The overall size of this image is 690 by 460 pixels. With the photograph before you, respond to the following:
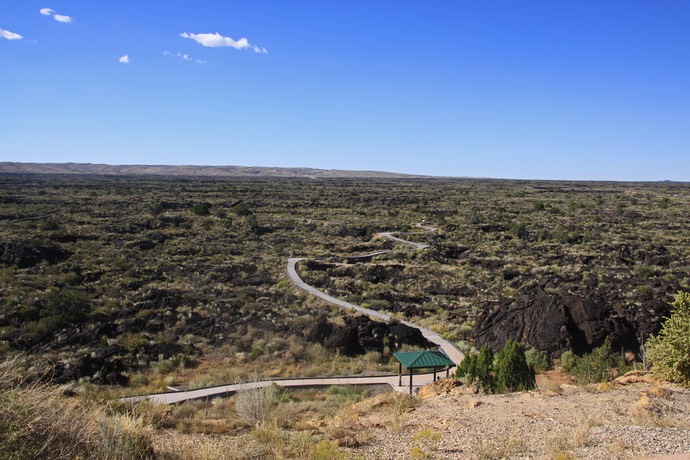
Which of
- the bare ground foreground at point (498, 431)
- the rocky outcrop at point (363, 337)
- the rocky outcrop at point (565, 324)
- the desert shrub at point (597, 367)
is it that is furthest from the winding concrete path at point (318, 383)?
the desert shrub at point (597, 367)

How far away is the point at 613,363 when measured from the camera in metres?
17.2

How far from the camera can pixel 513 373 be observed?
48.4ft

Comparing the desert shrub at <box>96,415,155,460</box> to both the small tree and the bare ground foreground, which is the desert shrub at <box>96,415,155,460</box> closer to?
the bare ground foreground

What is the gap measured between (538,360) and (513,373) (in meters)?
4.90

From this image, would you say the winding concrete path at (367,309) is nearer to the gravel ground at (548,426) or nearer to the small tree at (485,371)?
the small tree at (485,371)

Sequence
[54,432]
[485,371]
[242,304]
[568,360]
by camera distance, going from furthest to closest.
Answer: [242,304], [568,360], [485,371], [54,432]

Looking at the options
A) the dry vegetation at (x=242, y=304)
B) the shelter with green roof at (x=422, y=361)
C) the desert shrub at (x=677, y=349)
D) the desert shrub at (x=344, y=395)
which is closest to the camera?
the dry vegetation at (x=242, y=304)

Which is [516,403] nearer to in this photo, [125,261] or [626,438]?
[626,438]

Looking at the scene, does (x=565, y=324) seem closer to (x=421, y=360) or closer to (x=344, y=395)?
(x=421, y=360)

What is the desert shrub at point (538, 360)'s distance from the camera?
1858 cm

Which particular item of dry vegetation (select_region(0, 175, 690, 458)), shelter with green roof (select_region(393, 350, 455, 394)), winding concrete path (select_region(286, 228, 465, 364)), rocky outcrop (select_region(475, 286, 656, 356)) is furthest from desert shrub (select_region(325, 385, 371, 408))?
rocky outcrop (select_region(475, 286, 656, 356))

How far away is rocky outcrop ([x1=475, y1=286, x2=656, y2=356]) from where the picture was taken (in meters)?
19.9

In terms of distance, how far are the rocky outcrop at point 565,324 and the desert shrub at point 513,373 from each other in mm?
5522

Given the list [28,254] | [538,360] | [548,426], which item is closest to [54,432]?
[548,426]
